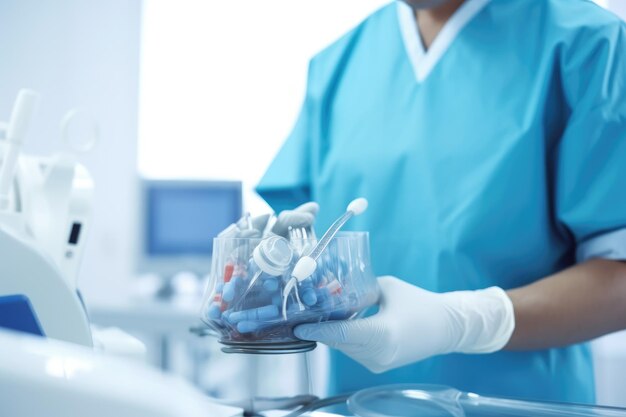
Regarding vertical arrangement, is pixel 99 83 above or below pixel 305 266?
above

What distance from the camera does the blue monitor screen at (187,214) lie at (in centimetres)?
272

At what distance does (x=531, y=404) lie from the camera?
2.27 ft

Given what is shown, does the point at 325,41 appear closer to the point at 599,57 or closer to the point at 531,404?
the point at 599,57

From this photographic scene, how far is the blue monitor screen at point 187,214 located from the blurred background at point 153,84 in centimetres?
11

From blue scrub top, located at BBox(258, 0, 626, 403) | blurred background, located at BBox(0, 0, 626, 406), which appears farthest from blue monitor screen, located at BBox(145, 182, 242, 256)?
blue scrub top, located at BBox(258, 0, 626, 403)

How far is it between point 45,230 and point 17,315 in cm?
31

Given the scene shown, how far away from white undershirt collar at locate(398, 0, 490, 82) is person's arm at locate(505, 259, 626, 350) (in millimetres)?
395

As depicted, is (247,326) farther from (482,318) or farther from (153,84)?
(153,84)

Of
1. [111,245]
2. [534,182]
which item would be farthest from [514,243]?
[111,245]

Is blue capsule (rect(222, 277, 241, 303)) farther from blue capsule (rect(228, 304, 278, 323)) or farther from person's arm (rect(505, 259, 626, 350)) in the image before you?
person's arm (rect(505, 259, 626, 350))

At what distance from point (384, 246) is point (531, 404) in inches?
15.3

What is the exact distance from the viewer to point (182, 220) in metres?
2.73

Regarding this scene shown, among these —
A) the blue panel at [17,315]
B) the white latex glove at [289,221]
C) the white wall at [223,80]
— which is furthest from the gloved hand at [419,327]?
the white wall at [223,80]

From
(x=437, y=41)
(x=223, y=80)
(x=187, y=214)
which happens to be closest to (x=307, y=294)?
(x=437, y=41)
